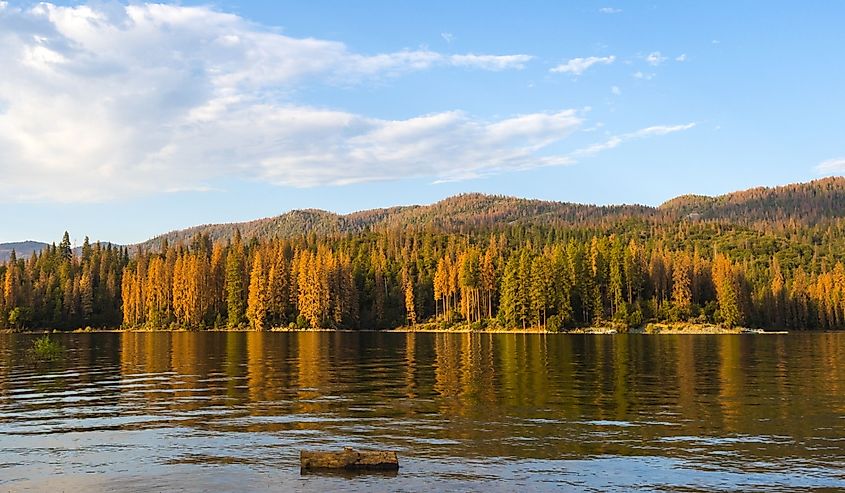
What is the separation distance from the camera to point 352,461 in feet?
84.2

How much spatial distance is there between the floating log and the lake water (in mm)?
603

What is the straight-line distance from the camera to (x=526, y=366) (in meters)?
68.2

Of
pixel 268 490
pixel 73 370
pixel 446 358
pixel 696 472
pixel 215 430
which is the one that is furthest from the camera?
pixel 446 358

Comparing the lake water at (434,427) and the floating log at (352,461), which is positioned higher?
the floating log at (352,461)

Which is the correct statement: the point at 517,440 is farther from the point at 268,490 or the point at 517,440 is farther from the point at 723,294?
the point at 723,294

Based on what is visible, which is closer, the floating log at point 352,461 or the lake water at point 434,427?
the lake water at point 434,427

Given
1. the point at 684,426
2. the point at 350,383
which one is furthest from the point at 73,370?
the point at 684,426

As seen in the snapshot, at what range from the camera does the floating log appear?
2572cm

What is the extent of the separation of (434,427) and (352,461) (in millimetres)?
9470

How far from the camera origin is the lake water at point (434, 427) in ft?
82.0

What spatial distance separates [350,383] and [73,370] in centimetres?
3056

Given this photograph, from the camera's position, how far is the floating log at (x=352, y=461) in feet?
84.4

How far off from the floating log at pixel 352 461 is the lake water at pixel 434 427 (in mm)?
603

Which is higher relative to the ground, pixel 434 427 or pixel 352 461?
pixel 352 461
